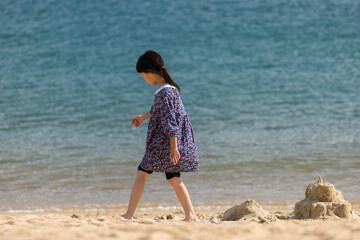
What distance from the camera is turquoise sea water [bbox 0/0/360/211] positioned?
5961 millimetres

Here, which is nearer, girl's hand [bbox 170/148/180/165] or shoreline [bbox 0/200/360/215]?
girl's hand [bbox 170/148/180/165]

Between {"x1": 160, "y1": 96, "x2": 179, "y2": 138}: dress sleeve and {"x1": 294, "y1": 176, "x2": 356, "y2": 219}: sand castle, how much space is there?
4.29 feet

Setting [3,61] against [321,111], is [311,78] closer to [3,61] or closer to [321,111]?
[321,111]

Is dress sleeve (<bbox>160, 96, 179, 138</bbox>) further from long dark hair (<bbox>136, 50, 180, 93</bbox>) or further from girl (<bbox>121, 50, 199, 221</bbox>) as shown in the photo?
long dark hair (<bbox>136, 50, 180, 93</bbox>)

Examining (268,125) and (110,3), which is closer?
(268,125)

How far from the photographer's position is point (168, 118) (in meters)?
3.63

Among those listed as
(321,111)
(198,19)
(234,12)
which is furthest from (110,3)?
(321,111)

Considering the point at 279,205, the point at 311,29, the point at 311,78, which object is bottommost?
the point at 279,205

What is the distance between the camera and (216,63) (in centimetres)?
1449

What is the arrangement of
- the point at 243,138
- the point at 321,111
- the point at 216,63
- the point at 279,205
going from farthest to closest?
the point at 216,63, the point at 321,111, the point at 243,138, the point at 279,205

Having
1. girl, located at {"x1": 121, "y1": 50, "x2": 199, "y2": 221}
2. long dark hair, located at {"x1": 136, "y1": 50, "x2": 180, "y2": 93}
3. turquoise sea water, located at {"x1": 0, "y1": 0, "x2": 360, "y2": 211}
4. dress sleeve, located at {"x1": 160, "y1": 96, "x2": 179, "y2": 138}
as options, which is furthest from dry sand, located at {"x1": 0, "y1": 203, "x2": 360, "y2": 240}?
turquoise sea water, located at {"x1": 0, "y1": 0, "x2": 360, "y2": 211}

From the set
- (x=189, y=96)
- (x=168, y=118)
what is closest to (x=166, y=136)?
(x=168, y=118)

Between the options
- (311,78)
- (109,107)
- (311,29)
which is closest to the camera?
(109,107)

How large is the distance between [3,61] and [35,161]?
940 cm
